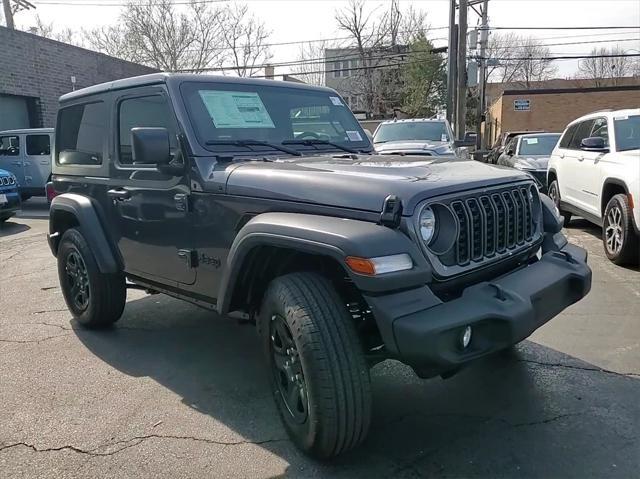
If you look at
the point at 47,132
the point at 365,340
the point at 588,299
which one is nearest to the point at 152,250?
the point at 365,340

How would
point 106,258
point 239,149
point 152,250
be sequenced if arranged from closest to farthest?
point 239,149 < point 152,250 < point 106,258

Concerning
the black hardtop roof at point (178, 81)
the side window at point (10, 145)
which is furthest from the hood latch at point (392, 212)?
the side window at point (10, 145)

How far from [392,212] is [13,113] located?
695 inches

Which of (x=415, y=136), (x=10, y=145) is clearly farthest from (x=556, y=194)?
(x=10, y=145)

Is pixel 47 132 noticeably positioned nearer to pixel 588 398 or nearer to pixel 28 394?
pixel 28 394

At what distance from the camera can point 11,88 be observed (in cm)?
1642

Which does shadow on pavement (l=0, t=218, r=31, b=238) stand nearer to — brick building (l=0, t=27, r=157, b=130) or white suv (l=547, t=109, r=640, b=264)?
brick building (l=0, t=27, r=157, b=130)

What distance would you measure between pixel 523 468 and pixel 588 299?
10.3ft

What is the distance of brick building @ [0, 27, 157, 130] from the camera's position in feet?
53.7

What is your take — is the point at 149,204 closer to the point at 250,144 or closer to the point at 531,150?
the point at 250,144

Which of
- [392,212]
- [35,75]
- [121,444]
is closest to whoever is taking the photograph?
[392,212]

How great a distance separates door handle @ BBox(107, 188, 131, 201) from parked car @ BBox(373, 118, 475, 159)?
7472 mm

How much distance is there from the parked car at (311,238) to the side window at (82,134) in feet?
0.11

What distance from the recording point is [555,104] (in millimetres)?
30656
